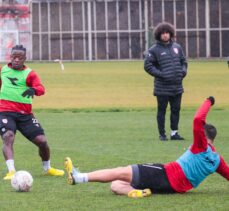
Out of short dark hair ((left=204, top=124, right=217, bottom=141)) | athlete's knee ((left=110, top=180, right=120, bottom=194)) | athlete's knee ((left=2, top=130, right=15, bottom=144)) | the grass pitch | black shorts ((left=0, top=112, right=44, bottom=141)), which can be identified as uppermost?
short dark hair ((left=204, top=124, right=217, bottom=141))

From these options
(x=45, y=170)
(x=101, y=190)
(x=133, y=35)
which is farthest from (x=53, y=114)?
(x=133, y=35)

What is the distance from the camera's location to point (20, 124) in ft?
40.4

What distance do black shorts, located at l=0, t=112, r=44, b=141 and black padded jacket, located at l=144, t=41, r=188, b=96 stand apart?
498 centimetres

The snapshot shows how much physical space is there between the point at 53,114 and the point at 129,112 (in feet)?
6.60

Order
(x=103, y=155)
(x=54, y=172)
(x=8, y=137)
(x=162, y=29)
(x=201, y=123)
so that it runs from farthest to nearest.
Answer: (x=162, y=29)
(x=103, y=155)
(x=54, y=172)
(x=8, y=137)
(x=201, y=123)

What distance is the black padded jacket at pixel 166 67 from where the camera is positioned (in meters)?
17.0

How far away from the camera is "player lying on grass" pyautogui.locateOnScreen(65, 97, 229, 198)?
1012 cm

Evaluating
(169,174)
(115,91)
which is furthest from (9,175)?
(115,91)

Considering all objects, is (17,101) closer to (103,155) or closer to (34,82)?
(34,82)

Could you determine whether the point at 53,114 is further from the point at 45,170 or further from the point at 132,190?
the point at 132,190

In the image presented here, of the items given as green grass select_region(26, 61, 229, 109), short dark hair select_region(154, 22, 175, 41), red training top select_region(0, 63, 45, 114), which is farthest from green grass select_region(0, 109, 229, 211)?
green grass select_region(26, 61, 229, 109)

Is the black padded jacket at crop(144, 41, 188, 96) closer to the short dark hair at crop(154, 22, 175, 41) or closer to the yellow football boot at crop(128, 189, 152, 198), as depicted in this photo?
the short dark hair at crop(154, 22, 175, 41)

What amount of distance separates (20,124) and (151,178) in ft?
9.08

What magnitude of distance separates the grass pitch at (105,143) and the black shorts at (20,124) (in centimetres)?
→ 59
